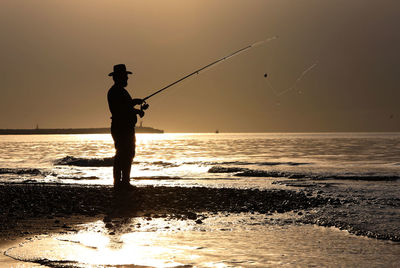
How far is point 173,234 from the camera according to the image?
309 inches

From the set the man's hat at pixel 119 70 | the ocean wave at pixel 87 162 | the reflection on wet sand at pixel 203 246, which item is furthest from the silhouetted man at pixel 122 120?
the ocean wave at pixel 87 162

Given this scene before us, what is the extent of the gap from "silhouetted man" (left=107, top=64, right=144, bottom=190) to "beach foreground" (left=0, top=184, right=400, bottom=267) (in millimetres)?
759

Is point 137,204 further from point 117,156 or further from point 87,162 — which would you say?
point 87,162

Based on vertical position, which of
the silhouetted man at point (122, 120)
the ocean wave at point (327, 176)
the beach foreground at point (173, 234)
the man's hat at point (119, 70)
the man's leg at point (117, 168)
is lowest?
the ocean wave at point (327, 176)

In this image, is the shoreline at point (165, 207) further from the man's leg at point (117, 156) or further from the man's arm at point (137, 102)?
the man's arm at point (137, 102)

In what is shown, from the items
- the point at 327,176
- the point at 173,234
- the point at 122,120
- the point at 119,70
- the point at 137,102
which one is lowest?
the point at 327,176

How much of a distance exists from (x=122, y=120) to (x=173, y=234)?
15.0 ft

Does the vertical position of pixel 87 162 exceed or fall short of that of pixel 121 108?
it falls short

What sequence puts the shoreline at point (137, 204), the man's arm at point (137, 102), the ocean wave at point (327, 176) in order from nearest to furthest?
the shoreline at point (137, 204) < the man's arm at point (137, 102) < the ocean wave at point (327, 176)

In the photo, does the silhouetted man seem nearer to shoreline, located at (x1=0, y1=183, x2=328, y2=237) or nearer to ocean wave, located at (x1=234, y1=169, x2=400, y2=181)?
shoreline, located at (x1=0, y1=183, x2=328, y2=237)

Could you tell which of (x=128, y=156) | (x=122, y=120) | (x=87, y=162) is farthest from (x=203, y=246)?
(x=87, y=162)

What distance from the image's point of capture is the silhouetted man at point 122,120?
1171cm

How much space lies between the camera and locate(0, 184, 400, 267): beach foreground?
6.10 meters

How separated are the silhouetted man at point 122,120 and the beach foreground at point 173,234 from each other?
76cm
